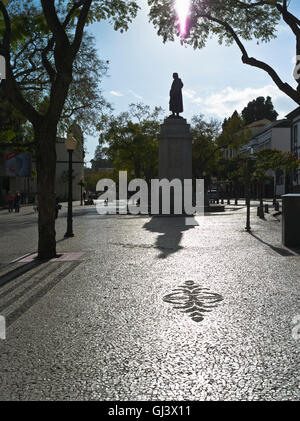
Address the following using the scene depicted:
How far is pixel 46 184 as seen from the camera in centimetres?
1044

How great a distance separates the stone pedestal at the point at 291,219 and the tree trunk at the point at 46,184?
557cm

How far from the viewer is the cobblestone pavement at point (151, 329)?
3328mm

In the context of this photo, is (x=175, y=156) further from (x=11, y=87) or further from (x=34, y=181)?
(x=34, y=181)

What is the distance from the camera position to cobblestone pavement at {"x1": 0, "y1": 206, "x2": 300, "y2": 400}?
333 centimetres

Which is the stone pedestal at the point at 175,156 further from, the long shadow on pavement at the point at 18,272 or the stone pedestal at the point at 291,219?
the long shadow on pavement at the point at 18,272

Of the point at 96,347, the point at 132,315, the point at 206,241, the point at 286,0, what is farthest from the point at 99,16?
the point at 96,347

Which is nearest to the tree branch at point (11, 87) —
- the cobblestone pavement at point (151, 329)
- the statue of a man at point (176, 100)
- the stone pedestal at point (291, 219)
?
the cobblestone pavement at point (151, 329)

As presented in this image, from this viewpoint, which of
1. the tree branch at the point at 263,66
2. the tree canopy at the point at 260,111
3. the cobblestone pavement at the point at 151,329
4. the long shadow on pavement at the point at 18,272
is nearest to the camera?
the cobblestone pavement at the point at 151,329

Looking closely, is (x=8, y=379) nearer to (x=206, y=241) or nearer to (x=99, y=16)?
(x=206, y=241)

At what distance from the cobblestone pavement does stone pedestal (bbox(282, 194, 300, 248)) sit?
7.46 ft

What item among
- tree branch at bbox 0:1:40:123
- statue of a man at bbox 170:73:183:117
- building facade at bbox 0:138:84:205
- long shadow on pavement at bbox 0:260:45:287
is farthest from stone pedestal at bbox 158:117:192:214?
building facade at bbox 0:138:84:205
